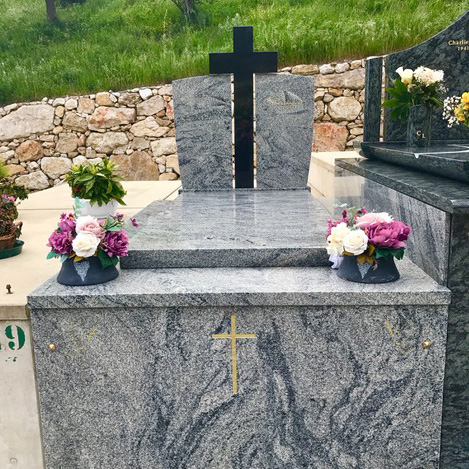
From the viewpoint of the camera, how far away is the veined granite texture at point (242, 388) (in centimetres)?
243

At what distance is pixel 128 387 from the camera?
2494 millimetres

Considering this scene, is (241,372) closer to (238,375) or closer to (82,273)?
(238,375)

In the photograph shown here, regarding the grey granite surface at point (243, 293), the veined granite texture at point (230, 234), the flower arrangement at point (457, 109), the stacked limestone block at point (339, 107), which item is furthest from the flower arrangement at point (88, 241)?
the stacked limestone block at point (339, 107)

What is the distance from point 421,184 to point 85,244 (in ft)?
5.88

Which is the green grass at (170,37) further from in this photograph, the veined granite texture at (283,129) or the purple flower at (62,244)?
the purple flower at (62,244)

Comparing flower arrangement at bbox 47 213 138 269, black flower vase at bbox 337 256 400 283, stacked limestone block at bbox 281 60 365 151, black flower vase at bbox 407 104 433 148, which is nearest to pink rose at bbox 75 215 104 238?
flower arrangement at bbox 47 213 138 269

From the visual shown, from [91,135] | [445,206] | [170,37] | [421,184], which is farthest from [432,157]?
[170,37]

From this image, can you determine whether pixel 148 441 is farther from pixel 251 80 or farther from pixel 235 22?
pixel 235 22

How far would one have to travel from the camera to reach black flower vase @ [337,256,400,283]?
8.02ft

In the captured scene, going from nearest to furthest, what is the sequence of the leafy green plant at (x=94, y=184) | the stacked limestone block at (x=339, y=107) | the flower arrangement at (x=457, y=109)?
the flower arrangement at (x=457, y=109)
the leafy green plant at (x=94, y=184)
the stacked limestone block at (x=339, y=107)

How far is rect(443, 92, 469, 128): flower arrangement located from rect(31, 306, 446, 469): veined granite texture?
1.94 meters

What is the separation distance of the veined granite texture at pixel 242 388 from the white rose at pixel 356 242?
0.25m

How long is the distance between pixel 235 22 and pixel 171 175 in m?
4.58

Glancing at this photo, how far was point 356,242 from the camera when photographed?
2383 mm
